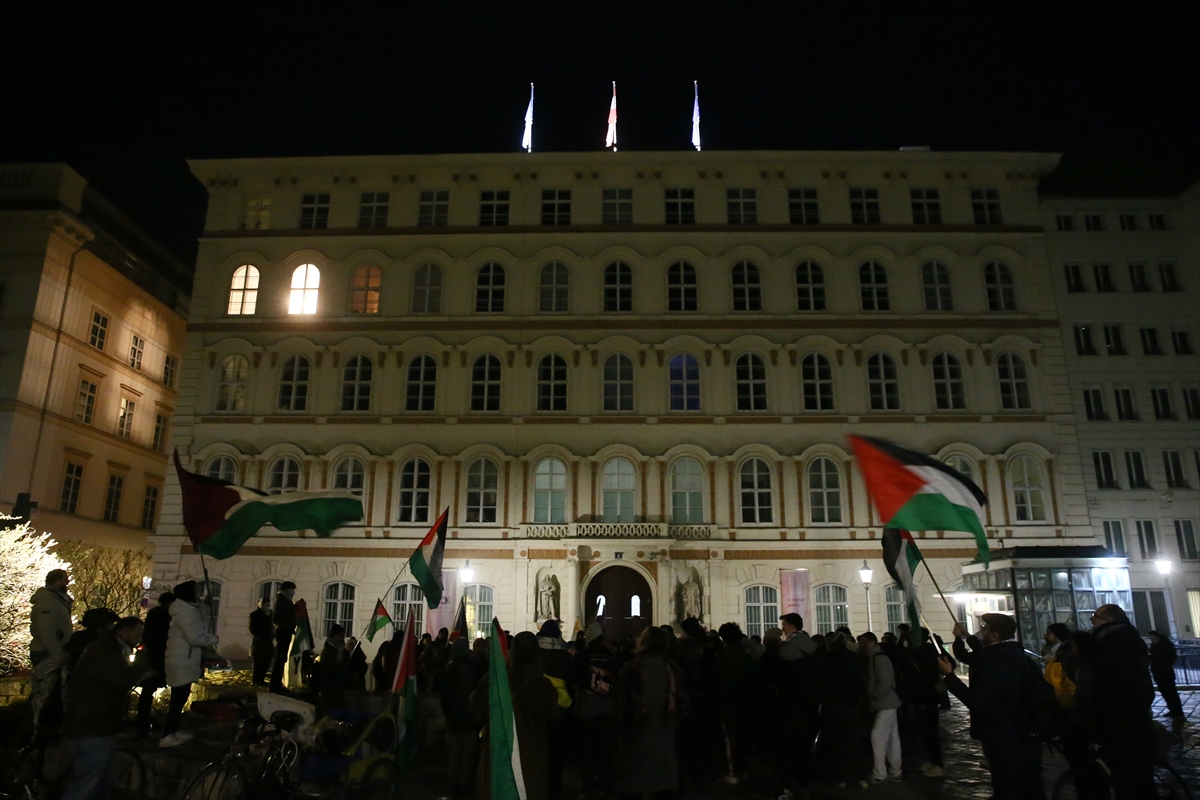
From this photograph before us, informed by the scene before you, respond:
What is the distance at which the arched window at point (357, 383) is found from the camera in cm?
3073

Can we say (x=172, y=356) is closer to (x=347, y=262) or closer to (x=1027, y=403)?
(x=347, y=262)

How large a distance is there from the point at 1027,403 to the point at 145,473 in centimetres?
3680

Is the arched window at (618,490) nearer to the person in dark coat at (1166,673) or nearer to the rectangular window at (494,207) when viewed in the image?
the rectangular window at (494,207)

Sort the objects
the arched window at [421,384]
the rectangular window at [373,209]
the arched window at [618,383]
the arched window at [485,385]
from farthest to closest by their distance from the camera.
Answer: the rectangular window at [373,209], the arched window at [421,384], the arched window at [485,385], the arched window at [618,383]

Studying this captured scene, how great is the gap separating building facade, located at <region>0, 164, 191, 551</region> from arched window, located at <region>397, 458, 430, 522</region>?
13701 mm

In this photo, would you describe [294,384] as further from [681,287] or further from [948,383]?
[948,383]

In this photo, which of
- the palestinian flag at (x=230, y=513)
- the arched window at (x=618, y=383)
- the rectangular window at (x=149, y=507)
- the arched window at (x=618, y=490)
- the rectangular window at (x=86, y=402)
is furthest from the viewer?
the rectangular window at (x=149, y=507)

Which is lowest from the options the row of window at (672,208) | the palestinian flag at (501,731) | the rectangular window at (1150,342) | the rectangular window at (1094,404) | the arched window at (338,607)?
the palestinian flag at (501,731)

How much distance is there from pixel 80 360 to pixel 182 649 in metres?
27.9

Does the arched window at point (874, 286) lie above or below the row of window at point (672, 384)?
above

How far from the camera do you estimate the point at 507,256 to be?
31.7 m

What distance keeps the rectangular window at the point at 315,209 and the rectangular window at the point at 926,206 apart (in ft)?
72.6

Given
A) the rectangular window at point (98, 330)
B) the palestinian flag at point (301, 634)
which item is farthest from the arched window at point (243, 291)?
the palestinian flag at point (301, 634)

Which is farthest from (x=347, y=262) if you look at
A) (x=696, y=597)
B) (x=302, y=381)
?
(x=696, y=597)
